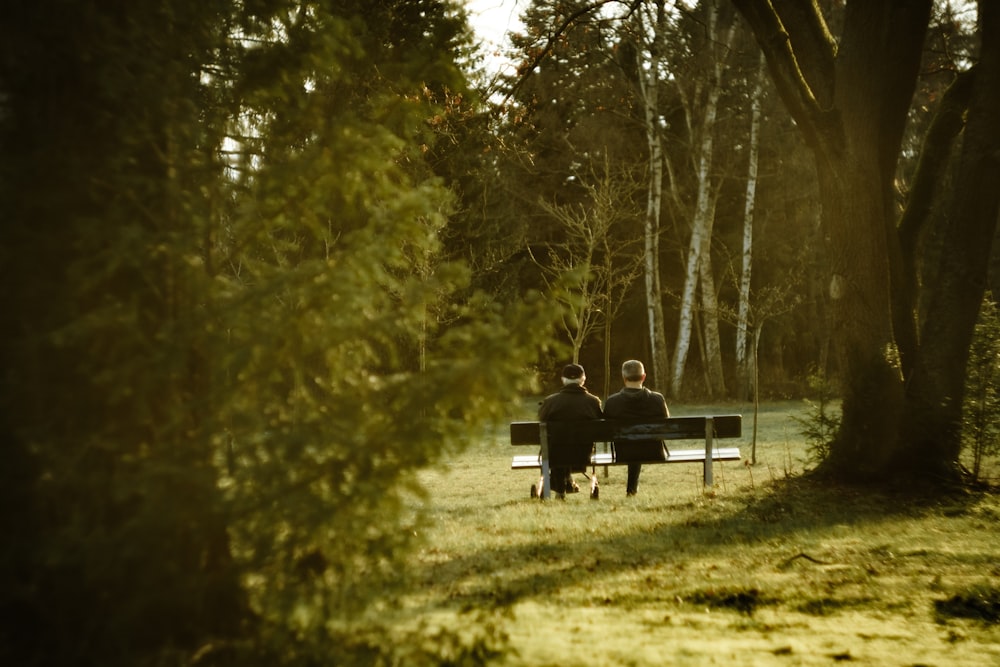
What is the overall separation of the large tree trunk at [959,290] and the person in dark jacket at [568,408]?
11.0 feet

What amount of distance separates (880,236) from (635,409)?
10.4ft

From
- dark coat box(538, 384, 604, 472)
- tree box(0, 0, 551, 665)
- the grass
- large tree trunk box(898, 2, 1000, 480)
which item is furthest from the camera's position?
large tree trunk box(898, 2, 1000, 480)

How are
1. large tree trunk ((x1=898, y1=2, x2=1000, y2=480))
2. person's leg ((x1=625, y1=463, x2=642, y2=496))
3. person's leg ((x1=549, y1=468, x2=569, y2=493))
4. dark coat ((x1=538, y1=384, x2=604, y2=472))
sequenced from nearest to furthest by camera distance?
dark coat ((x1=538, y1=384, x2=604, y2=472)) → large tree trunk ((x1=898, y1=2, x2=1000, y2=480)) → person's leg ((x1=549, y1=468, x2=569, y2=493)) → person's leg ((x1=625, y1=463, x2=642, y2=496))

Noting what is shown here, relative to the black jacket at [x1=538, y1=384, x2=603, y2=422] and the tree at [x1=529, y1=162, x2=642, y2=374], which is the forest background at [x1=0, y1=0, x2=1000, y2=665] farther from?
the black jacket at [x1=538, y1=384, x2=603, y2=422]

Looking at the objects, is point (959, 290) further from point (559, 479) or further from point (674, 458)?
point (559, 479)

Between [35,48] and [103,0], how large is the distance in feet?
1.05

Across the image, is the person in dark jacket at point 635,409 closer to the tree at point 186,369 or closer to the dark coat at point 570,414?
the dark coat at point 570,414

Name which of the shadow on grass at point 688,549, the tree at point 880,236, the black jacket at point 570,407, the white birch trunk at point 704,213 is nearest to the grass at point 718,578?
the shadow on grass at point 688,549

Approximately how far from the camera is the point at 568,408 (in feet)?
32.4

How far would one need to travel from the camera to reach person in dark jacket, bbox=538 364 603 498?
987cm

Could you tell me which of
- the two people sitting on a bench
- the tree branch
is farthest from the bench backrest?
the tree branch

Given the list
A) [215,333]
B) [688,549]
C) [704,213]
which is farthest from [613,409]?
[704,213]

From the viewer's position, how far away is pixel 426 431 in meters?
3.29

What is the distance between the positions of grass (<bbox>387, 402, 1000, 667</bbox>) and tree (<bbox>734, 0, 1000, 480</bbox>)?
776 mm
